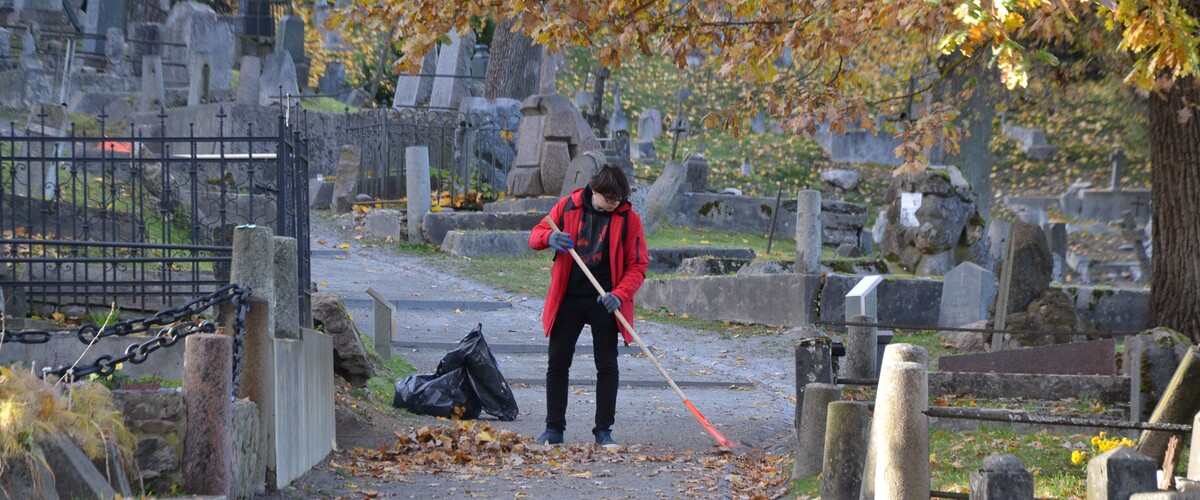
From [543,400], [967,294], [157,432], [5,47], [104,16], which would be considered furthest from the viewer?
[104,16]

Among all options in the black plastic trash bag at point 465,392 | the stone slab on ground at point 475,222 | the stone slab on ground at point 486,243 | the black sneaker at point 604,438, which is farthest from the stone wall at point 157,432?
the stone slab on ground at point 475,222

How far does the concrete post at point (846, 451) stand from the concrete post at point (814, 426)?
0.90 meters

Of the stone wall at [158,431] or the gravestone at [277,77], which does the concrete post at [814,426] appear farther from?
the gravestone at [277,77]

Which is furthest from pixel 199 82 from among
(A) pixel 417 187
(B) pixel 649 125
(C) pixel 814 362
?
(C) pixel 814 362

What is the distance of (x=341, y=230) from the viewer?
70.7ft

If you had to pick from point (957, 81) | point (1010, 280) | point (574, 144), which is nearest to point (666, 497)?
point (1010, 280)

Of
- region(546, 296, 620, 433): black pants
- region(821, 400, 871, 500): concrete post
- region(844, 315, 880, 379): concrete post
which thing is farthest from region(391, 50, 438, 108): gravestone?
region(821, 400, 871, 500): concrete post

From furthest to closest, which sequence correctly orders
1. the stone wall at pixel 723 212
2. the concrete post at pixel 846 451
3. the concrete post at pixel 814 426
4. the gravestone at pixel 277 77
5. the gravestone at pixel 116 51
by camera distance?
the gravestone at pixel 116 51 < the gravestone at pixel 277 77 < the stone wall at pixel 723 212 < the concrete post at pixel 814 426 < the concrete post at pixel 846 451

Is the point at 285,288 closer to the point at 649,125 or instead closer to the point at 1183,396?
the point at 1183,396

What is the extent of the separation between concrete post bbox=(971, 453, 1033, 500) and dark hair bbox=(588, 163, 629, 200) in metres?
3.59

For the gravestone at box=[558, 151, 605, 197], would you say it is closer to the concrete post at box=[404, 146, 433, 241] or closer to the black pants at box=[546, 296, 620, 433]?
the concrete post at box=[404, 146, 433, 241]

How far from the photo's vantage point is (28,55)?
92.3 feet

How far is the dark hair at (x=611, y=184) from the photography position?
7.74 m

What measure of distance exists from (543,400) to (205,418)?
5.41m
